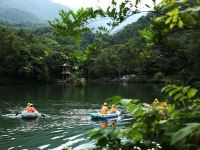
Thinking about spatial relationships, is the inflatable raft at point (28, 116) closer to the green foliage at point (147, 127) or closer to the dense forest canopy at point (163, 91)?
the dense forest canopy at point (163, 91)

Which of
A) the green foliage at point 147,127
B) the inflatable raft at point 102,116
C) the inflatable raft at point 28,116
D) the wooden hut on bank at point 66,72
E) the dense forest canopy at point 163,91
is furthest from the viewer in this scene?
the wooden hut on bank at point 66,72

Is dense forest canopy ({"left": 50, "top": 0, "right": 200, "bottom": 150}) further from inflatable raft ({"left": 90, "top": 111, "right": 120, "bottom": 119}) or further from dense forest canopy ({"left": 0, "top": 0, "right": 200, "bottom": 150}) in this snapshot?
inflatable raft ({"left": 90, "top": 111, "right": 120, "bottom": 119})

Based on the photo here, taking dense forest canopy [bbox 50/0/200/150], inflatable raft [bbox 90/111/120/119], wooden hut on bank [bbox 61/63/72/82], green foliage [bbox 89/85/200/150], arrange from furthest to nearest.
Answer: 1. wooden hut on bank [bbox 61/63/72/82]
2. inflatable raft [bbox 90/111/120/119]
3. green foliage [bbox 89/85/200/150]
4. dense forest canopy [bbox 50/0/200/150]

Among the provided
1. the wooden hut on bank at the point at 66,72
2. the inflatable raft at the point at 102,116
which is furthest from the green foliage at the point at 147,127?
the wooden hut on bank at the point at 66,72

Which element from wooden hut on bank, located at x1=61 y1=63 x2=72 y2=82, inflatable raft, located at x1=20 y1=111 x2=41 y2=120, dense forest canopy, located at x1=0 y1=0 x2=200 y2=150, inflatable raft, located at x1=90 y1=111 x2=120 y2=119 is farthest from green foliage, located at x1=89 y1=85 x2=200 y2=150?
wooden hut on bank, located at x1=61 y1=63 x2=72 y2=82

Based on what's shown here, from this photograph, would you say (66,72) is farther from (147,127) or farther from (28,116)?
(147,127)

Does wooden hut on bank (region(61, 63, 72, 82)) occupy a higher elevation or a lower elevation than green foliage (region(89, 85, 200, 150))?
higher

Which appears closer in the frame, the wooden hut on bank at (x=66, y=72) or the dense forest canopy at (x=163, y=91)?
the dense forest canopy at (x=163, y=91)

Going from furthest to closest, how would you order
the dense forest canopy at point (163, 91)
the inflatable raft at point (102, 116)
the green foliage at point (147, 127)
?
the inflatable raft at point (102, 116), the green foliage at point (147, 127), the dense forest canopy at point (163, 91)

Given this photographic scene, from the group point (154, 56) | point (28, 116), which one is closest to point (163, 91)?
point (154, 56)

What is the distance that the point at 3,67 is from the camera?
2785 inches

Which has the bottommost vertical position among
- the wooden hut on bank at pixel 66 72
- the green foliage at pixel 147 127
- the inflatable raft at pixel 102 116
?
the inflatable raft at pixel 102 116

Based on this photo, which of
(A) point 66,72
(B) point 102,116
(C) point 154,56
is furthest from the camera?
(A) point 66,72

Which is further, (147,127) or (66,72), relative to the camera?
(66,72)
